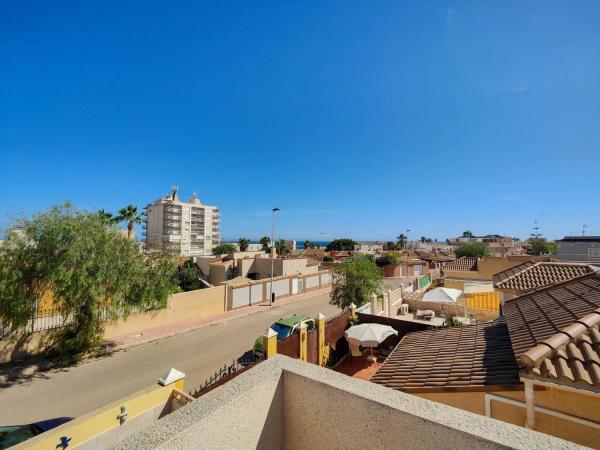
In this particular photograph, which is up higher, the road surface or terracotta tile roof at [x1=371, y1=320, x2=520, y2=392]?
terracotta tile roof at [x1=371, y1=320, x2=520, y2=392]

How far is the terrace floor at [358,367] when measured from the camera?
38.0 ft

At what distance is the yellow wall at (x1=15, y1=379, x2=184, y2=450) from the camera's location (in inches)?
192

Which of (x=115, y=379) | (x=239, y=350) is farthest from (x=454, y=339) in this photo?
(x=115, y=379)

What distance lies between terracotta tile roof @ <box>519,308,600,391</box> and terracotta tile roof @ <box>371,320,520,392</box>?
0.69 metres

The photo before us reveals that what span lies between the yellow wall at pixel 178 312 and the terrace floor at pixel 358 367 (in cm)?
1065

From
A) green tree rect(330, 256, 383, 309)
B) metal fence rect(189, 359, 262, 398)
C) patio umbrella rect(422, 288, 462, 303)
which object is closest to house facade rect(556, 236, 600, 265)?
patio umbrella rect(422, 288, 462, 303)

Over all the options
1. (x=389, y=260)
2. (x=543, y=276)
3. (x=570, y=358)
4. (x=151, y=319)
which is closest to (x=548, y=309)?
(x=570, y=358)

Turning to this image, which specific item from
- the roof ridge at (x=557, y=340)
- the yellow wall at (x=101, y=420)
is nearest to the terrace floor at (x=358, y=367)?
the yellow wall at (x=101, y=420)

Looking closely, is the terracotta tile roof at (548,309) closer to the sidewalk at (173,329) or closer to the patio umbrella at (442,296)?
the patio umbrella at (442,296)

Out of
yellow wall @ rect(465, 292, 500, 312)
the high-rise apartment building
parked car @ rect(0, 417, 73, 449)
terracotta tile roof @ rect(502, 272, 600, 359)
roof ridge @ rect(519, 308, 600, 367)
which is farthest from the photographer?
the high-rise apartment building

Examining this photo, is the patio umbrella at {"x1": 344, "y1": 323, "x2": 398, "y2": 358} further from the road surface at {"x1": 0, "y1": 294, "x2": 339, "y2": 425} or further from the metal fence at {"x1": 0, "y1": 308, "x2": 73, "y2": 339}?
the metal fence at {"x1": 0, "y1": 308, "x2": 73, "y2": 339}

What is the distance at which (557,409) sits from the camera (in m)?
4.12

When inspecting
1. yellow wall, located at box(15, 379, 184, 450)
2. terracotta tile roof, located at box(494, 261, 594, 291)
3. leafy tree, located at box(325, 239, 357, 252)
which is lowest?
yellow wall, located at box(15, 379, 184, 450)

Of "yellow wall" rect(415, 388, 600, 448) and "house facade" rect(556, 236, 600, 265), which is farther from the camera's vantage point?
"house facade" rect(556, 236, 600, 265)
